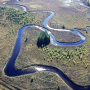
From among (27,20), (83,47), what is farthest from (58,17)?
(83,47)

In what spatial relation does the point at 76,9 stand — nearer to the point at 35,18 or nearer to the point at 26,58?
the point at 35,18

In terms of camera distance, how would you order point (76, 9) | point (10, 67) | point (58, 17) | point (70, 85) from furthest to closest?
point (76, 9), point (58, 17), point (10, 67), point (70, 85)

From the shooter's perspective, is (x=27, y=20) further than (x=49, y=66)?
Yes

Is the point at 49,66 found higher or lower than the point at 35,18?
lower

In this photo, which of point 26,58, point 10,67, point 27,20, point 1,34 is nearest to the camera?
point 10,67

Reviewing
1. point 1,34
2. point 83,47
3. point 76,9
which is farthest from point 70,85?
point 76,9

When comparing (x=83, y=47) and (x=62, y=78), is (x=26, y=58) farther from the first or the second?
(x=83, y=47)
